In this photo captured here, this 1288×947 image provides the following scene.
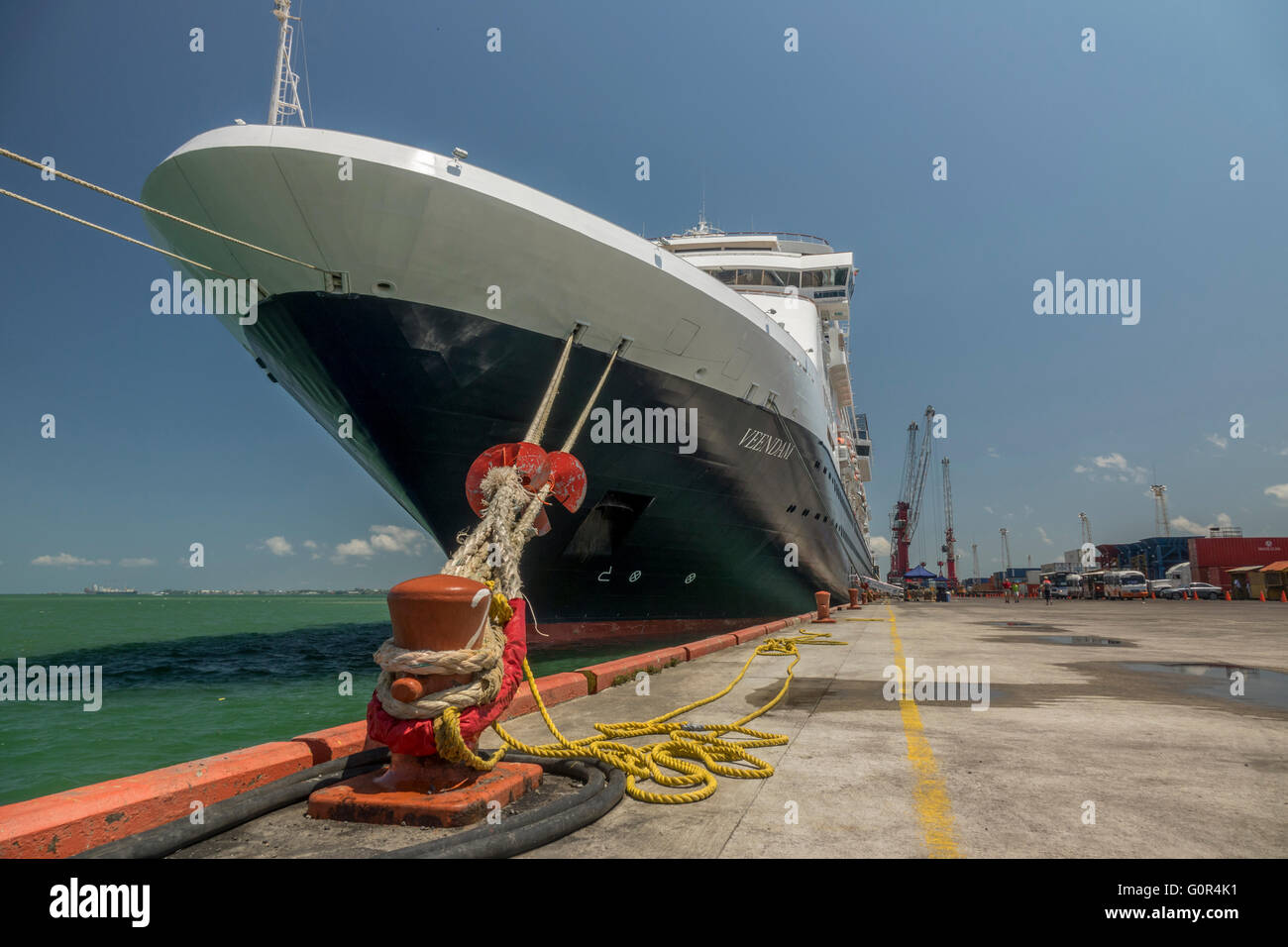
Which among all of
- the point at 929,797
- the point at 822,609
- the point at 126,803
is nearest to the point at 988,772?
the point at 929,797

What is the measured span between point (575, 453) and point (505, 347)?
2.17 meters

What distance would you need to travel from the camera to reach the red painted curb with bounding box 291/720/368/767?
12.0 ft

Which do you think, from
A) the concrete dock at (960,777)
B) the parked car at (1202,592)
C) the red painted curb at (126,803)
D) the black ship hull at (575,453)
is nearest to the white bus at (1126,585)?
the parked car at (1202,592)

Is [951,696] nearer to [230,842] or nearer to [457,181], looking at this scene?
[230,842]

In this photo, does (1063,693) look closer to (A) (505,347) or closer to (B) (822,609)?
(A) (505,347)

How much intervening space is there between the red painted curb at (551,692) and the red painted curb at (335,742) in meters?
1.28

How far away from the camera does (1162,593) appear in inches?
1996

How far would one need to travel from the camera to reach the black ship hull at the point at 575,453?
9.34 m

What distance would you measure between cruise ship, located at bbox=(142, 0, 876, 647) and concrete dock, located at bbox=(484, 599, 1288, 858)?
501cm

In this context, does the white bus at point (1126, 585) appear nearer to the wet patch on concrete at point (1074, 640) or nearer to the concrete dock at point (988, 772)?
the wet patch on concrete at point (1074, 640)

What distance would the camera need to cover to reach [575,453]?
10.8 meters

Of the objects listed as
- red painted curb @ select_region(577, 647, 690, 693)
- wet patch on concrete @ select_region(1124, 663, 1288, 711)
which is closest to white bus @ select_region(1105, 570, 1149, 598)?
wet patch on concrete @ select_region(1124, 663, 1288, 711)
